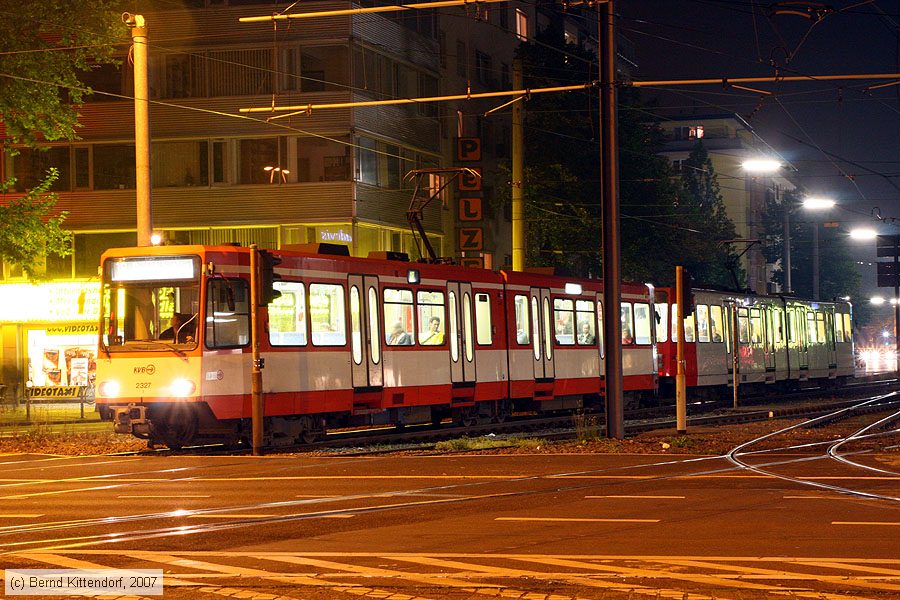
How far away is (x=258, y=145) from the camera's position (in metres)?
49.6

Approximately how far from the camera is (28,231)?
37938 mm

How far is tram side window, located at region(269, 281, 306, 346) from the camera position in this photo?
23625mm

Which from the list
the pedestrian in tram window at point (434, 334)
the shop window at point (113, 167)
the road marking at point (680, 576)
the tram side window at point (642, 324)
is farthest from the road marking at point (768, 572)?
the shop window at point (113, 167)

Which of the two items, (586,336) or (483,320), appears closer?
(483,320)

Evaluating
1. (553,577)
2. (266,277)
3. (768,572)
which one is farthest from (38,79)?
(768,572)

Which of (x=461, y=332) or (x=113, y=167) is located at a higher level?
(x=113, y=167)

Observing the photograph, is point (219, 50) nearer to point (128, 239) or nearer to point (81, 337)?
point (128, 239)

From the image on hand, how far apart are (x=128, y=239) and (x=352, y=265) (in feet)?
90.5

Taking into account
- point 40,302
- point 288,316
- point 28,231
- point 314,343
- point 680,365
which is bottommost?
point 680,365

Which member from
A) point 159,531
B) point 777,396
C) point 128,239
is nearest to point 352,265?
point 159,531

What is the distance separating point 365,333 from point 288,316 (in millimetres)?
2305

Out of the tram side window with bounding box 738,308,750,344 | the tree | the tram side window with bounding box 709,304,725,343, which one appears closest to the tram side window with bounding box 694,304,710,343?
the tram side window with bounding box 709,304,725,343

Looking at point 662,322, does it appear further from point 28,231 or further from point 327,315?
point 28,231

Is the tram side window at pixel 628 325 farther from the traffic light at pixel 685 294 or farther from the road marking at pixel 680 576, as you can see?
the road marking at pixel 680 576
